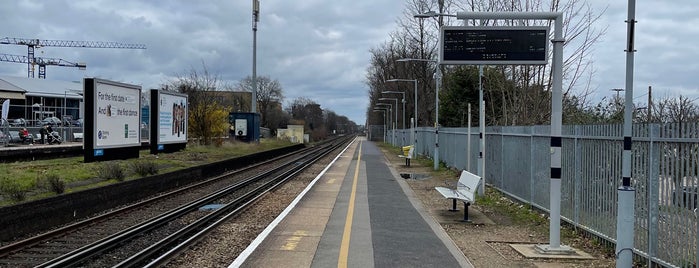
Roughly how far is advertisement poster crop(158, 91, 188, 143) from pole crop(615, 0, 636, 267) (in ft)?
75.2

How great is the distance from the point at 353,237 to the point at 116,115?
13.4m

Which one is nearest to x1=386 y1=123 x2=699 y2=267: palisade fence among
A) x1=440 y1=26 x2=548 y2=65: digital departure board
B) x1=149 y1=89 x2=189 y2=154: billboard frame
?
x1=440 y1=26 x2=548 y2=65: digital departure board

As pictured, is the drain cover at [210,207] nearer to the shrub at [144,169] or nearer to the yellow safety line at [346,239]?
the yellow safety line at [346,239]

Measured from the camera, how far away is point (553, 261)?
823 cm

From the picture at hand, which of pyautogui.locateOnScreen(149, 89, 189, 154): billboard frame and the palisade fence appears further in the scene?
pyautogui.locateOnScreen(149, 89, 189, 154): billboard frame

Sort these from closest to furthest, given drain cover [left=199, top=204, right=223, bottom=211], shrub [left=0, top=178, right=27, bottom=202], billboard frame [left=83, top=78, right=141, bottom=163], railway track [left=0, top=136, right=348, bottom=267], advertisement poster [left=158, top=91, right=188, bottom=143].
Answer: railway track [left=0, top=136, right=348, bottom=267]
shrub [left=0, top=178, right=27, bottom=202]
drain cover [left=199, top=204, right=223, bottom=211]
billboard frame [left=83, top=78, right=141, bottom=163]
advertisement poster [left=158, top=91, right=188, bottom=143]

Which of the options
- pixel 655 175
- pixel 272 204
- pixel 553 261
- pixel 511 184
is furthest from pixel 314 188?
pixel 655 175

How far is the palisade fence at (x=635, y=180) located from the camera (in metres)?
6.66

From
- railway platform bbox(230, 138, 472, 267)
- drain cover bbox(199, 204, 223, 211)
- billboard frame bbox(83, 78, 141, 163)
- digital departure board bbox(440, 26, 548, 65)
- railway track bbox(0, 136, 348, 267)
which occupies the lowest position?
drain cover bbox(199, 204, 223, 211)

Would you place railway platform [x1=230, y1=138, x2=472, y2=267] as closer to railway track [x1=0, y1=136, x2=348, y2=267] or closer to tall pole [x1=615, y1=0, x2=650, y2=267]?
railway track [x1=0, y1=136, x2=348, y2=267]

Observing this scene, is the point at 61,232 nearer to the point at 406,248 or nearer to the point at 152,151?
the point at 406,248

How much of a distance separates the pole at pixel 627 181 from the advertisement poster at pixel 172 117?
22912 mm

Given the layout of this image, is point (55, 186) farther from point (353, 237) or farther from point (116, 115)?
point (116, 115)

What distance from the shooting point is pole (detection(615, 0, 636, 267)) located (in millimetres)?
6570
